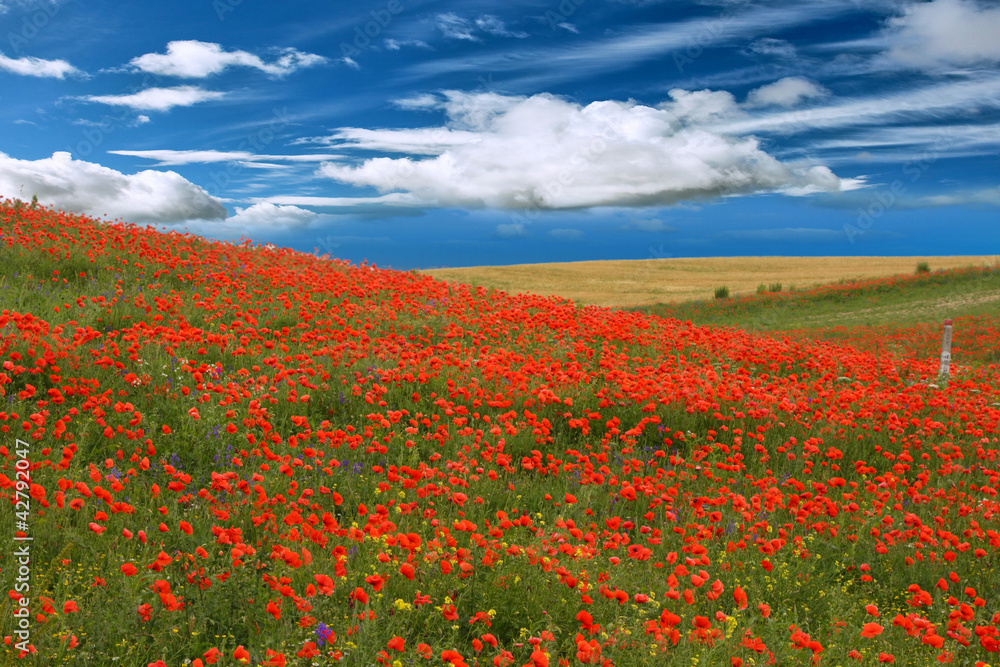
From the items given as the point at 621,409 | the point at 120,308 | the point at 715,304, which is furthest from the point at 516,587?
the point at 715,304

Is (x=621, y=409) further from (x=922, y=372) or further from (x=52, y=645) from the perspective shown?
(x=922, y=372)

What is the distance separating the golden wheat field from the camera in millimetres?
41812

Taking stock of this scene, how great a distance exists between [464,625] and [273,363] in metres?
3.79

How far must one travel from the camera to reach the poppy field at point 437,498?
11.0ft
